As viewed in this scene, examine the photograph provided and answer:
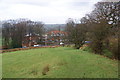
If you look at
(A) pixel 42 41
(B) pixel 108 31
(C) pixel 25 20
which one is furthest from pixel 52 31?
(B) pixel 108 31

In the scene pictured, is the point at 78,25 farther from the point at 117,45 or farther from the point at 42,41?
the point at 42,41

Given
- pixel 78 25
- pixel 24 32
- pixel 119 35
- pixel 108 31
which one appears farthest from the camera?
pixel 24 32

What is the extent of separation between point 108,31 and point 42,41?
1779cm

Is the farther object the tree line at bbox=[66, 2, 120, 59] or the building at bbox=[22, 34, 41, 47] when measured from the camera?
the building at bbox=[22, 34, 41, 47]

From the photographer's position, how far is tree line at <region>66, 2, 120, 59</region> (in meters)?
5.31

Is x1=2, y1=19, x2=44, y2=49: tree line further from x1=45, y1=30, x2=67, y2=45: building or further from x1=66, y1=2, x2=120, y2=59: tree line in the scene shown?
x1=66, y1=2, x2=120, y2=59: tree line

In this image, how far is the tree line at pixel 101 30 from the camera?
17.4ft

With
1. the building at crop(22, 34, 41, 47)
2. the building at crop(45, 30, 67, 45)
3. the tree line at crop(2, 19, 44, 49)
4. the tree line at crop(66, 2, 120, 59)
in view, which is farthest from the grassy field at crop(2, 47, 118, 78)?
the building at crop(45, 30, 67, 45)

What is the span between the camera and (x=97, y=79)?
2625 mm

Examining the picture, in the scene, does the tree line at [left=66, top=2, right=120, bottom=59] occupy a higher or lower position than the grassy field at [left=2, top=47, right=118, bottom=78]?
higher

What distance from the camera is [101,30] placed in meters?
7.18

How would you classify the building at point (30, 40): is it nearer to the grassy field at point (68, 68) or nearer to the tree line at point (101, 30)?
the tree line at point (101, 30)

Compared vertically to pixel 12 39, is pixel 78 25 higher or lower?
higher

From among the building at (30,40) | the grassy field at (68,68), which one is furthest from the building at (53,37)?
the grassy field at (68,68)
